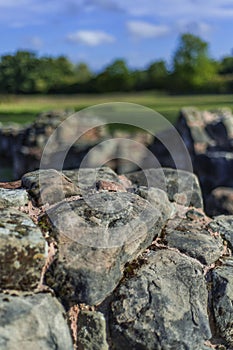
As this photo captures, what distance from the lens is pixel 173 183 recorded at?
15.4 ft

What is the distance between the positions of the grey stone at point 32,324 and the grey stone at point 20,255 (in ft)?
0.29

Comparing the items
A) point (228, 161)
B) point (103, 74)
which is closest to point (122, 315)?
point (228, 161)

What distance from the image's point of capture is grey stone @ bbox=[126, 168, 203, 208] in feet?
15.0

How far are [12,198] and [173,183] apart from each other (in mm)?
1715

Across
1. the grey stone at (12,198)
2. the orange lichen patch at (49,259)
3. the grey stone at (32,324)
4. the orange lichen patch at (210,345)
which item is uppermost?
the grey stone at (12,198)

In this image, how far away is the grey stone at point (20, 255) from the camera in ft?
9.21

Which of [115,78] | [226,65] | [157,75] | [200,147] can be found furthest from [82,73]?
[200,147]

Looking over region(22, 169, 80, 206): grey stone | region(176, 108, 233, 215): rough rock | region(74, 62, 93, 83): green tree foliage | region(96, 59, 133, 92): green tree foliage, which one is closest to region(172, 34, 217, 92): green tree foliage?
region(96, 59, 133, 92): green tree foliage

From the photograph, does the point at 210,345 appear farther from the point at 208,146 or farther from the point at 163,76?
the point at 163,76

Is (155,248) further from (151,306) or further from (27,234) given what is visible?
(27,234)

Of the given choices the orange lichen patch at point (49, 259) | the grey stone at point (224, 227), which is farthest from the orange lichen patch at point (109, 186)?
A: the orange lichen patch at point (49, 259)

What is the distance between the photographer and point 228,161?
10.6m

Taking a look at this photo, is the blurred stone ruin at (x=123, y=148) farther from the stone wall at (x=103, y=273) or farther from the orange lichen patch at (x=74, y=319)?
the orange lichen patch at (x=74, y=319)

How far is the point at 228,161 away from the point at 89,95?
1873 inches
